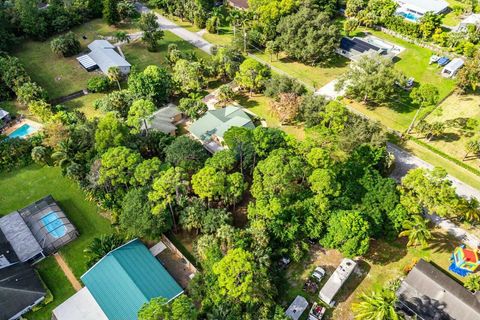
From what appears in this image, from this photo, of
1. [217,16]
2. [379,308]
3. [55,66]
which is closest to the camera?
[379,308]

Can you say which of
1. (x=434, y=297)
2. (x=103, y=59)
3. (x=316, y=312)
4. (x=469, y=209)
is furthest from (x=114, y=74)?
(x=434, y=297)

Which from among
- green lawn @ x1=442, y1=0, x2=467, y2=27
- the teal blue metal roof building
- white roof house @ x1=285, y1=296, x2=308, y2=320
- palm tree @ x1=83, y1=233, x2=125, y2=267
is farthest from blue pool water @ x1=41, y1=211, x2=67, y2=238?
green lawn @ x1=442, y1=0, x2=467, y2=27

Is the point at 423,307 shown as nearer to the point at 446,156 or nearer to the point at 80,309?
the point at 446,156

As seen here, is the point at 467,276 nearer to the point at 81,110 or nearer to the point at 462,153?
the point at 462,153

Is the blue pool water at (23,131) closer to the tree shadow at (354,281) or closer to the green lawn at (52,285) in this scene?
the green lawn at (52,285)

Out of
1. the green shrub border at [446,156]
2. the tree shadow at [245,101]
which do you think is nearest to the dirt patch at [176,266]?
the tree shadow at [245,101]

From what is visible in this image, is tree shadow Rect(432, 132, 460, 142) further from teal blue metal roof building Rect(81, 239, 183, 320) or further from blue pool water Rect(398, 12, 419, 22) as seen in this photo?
teal blue metal roof building Rect(81, 239, 183, 320)
